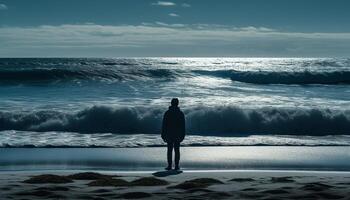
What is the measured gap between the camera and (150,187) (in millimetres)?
9703

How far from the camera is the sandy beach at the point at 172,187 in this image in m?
8.73

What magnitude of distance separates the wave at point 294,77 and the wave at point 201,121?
85.0 feet

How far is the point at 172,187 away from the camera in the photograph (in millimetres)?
9594

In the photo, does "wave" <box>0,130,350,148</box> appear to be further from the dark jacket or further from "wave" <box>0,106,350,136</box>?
the dark jacket

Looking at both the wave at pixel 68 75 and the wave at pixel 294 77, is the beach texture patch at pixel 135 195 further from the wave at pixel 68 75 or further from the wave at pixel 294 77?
the wave at pixel 294 77

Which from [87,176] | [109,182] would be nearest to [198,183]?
[109,182]

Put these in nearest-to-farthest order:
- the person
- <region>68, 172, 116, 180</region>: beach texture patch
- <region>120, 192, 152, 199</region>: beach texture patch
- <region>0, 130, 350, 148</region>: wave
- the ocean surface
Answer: <region>120, 192, 152, 199</region>: beach texture patch, <region>68, 172, 116, 180</region>: beach texture patch, the person, <region>0, 130, 350, 148</region>: wave, the ocean surface

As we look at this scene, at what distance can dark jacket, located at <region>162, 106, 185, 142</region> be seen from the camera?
1314 cm

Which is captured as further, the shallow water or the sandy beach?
the shallow water

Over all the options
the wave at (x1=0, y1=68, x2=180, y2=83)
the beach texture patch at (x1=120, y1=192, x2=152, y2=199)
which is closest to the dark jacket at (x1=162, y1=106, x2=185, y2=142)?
the beach texture patch at (x1=120, y1=192, x2=152, y2=199)

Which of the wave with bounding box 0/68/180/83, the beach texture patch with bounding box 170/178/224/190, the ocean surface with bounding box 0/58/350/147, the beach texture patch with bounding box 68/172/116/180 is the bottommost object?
the beach texture patch with bounding box 68/172/116/180

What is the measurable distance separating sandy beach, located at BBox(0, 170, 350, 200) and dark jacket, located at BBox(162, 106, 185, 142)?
1.68m

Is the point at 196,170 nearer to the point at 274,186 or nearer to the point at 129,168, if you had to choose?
the point at 129,168

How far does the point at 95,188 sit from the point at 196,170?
12.3ft
